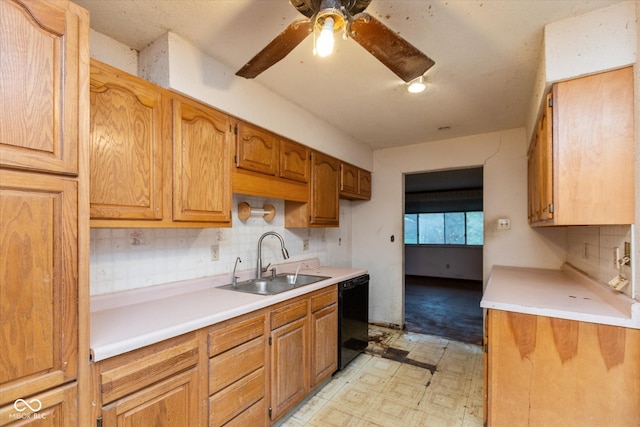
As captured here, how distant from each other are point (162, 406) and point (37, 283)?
0.73 m

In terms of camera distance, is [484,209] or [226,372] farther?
[484,209]

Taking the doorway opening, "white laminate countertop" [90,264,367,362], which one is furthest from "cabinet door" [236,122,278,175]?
the doorway opening

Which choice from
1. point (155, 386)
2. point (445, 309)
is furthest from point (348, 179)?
point (445, 309)

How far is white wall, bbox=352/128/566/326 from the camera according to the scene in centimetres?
302

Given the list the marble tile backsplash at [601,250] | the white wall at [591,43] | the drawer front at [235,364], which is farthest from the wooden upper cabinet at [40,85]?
the marble tile backsplash at [601,250]

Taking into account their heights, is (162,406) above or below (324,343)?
above

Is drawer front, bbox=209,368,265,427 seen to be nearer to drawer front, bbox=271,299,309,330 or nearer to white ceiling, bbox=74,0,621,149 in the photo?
drawer front, bbox=271,299,309,330

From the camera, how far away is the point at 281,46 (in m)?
1.27

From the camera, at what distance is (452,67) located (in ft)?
6.24

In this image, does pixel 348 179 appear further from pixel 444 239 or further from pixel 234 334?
pixel 444 239

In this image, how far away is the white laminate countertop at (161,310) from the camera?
1175mm

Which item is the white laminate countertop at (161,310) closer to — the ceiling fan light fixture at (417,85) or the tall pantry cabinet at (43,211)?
the tall pantry cabinet at (43,211)

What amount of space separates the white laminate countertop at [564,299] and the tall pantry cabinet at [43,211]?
183 centimetres

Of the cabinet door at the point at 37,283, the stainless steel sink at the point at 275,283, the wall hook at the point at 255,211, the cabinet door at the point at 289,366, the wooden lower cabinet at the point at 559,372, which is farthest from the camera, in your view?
the wall hook at the point at 255,211
